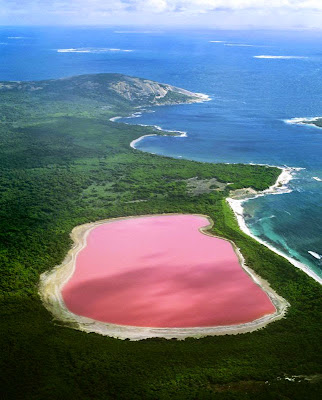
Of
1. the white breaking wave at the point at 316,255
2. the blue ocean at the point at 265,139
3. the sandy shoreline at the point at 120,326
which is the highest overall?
the blue ocean at the point at 265,139

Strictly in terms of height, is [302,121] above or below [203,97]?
below

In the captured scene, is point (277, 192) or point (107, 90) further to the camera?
point (107, 90)

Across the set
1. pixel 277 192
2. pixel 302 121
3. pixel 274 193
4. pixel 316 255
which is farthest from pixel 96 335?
pixel 302 121

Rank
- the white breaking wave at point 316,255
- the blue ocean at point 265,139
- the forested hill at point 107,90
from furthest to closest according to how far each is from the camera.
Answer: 1. the forested hill at point 107,90
2. the blue ocean at point 265,139
3. the white breaking wave at point 316,255

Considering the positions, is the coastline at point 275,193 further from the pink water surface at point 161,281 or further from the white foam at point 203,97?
the white foam at point 203,97

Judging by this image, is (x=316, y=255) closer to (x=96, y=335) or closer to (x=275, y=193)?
(x=275, y=193)

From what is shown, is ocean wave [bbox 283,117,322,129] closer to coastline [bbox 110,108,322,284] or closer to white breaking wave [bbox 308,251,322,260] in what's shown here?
coastline [bbox 110,108,322,284]

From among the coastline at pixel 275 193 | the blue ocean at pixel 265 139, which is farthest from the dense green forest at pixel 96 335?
the blue ocean at pixel 265 139
